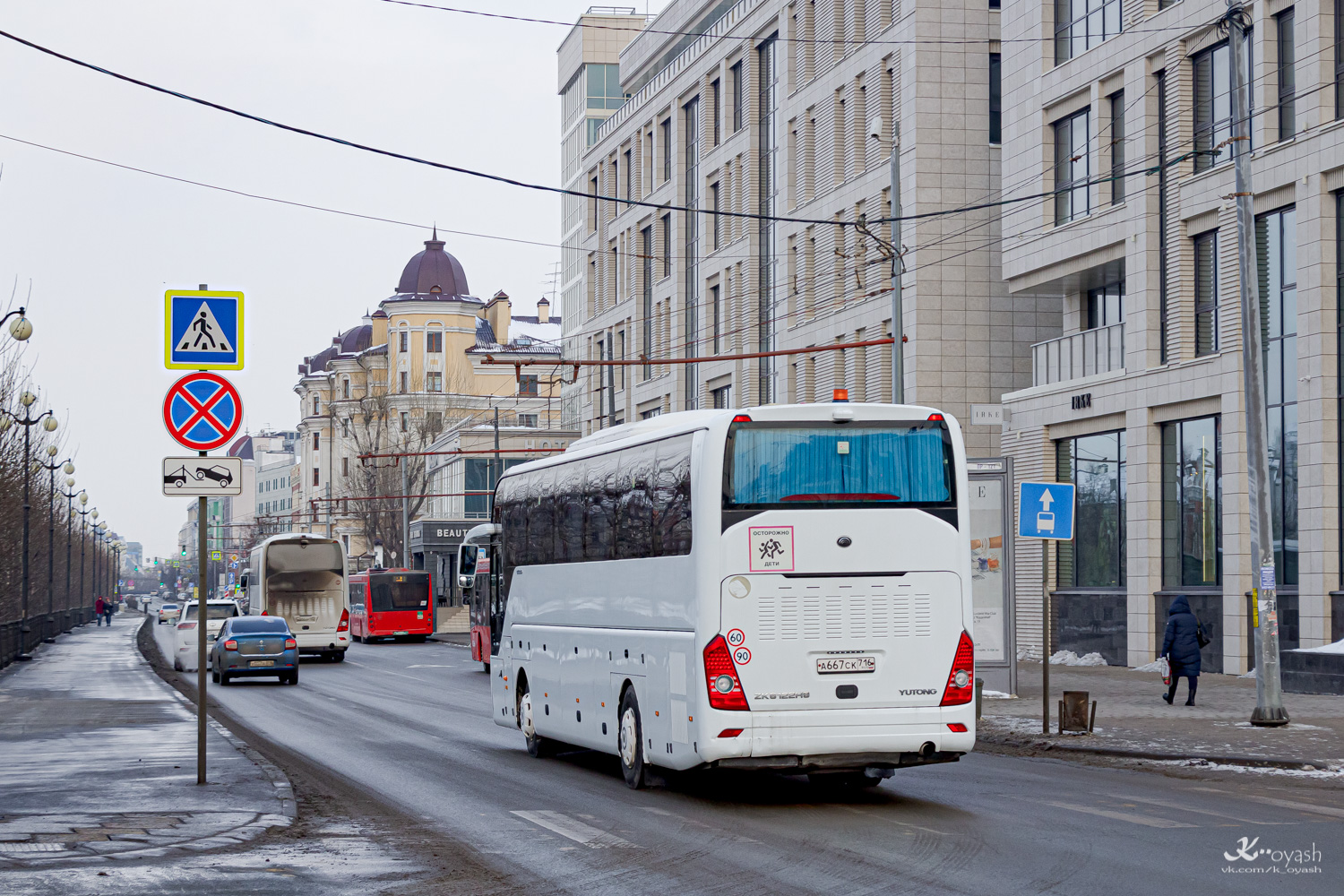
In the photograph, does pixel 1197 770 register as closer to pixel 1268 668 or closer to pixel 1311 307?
pixel 1268 668

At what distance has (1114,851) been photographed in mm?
11141

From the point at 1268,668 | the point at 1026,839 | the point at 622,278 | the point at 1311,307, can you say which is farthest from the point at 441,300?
the point at 1026,839

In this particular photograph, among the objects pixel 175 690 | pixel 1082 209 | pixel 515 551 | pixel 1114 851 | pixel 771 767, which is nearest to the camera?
pixel 1114 851

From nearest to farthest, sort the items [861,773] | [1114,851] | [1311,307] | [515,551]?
[1114,851] < [861,773] < [515,551] < [1311,307]

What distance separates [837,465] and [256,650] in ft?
83.1

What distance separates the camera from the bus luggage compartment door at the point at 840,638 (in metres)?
13.9

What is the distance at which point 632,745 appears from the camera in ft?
51.7

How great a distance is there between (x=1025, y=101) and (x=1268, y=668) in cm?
2154

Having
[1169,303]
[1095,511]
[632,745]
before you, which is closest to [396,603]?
[1095,511]

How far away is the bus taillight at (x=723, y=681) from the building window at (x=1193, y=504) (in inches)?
828

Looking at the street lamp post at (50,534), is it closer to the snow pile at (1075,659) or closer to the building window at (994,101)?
the building window at (994,101)

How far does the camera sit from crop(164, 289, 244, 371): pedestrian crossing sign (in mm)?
14555

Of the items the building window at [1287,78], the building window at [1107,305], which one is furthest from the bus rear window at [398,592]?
the building window at [1287,78]

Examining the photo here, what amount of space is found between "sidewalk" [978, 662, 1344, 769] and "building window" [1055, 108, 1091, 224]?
39.1 ft
